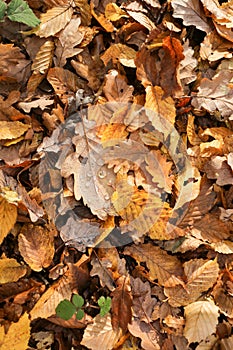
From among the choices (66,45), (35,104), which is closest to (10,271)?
(35,104)

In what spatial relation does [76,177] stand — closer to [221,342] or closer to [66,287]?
[66,287]

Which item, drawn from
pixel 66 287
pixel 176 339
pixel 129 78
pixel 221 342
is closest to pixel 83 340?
pixel 66 287

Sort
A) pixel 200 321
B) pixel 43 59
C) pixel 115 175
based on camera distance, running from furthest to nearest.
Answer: pixel 43 59
pixel 115 175
pixel 200 321

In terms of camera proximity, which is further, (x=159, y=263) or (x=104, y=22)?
(x=104, y=22)

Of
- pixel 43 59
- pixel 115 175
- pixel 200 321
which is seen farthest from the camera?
pixel 43 59

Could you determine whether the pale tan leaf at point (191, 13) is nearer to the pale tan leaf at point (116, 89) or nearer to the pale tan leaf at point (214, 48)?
the pale tan leaf at point (214, 48)

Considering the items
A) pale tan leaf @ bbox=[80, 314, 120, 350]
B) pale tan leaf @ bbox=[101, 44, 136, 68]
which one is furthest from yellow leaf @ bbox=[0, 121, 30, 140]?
pale tan leaf @ bbox=[80, 314, 120, 350]

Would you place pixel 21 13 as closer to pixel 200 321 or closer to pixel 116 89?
pixel 116 89
